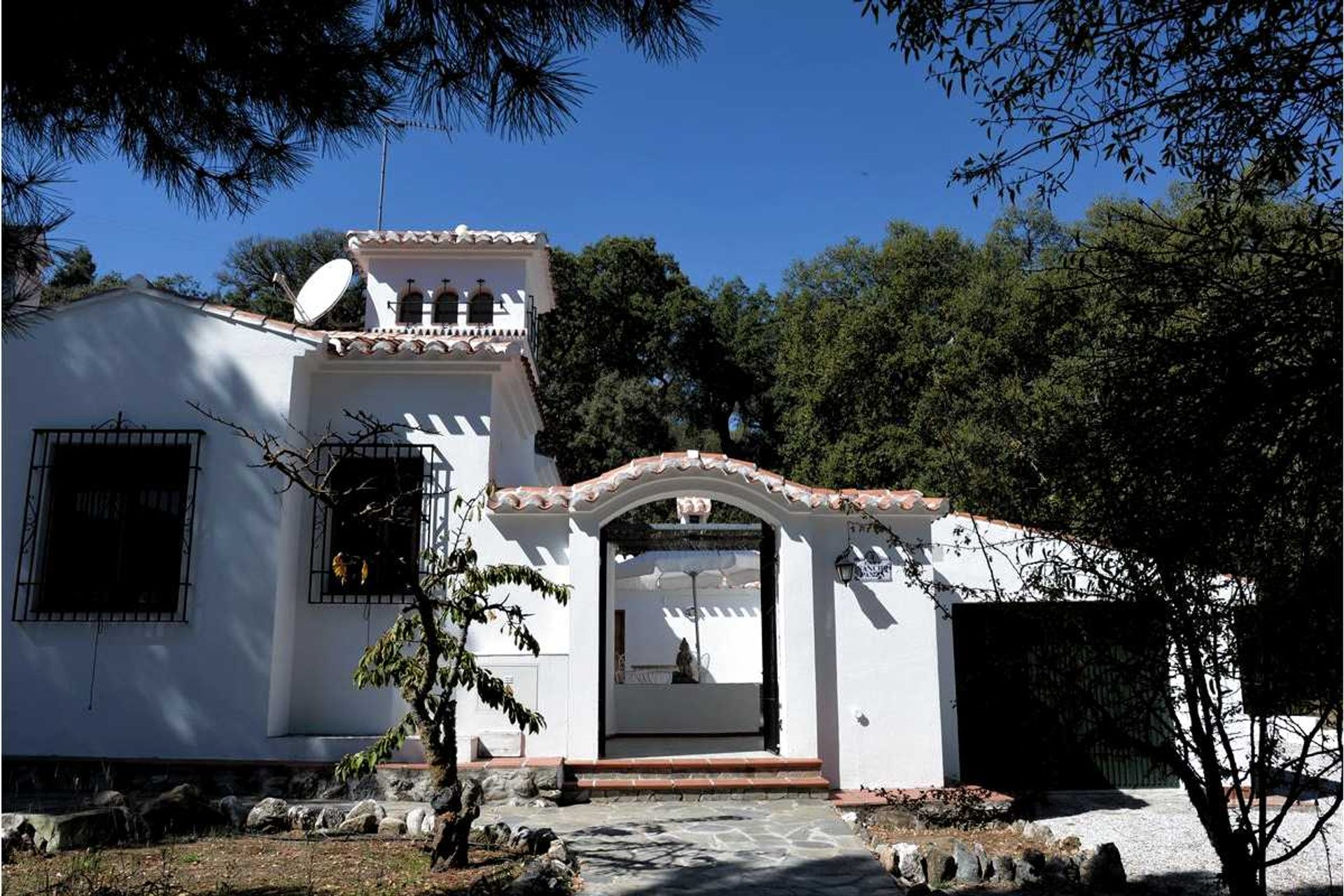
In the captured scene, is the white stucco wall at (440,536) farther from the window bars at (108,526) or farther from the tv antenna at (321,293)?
the tv antenna at (321,293)

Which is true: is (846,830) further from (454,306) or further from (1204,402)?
(454,306)

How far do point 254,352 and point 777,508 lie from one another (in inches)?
236

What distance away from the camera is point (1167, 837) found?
9.09m

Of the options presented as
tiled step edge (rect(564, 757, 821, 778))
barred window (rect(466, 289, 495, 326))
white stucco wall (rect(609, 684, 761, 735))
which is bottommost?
tiled step edge (rect(564, 757, 821, 778))

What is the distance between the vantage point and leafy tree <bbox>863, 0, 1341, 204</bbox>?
13.8 ft

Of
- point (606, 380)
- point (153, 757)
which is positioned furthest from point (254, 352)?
point (606, 380)

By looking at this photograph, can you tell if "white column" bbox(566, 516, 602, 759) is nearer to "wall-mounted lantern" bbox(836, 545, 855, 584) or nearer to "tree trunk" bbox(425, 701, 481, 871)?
"wall-mounted lantern" bbox(836, 545, 855, 584)

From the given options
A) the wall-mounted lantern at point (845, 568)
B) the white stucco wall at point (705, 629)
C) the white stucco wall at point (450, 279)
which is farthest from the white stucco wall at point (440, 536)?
the white stucco wall at point (705, 629)

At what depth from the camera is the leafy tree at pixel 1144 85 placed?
4.21 metres

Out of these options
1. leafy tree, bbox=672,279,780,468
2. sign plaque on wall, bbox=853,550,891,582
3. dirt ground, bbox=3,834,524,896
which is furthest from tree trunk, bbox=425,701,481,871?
leafy tree, bbox=672,279,780,468

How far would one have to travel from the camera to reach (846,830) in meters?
8.20

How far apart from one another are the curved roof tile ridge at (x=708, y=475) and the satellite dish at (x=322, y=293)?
415 cm

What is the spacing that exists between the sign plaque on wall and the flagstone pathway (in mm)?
2403

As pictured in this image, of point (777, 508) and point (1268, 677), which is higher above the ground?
point (777, 508)
